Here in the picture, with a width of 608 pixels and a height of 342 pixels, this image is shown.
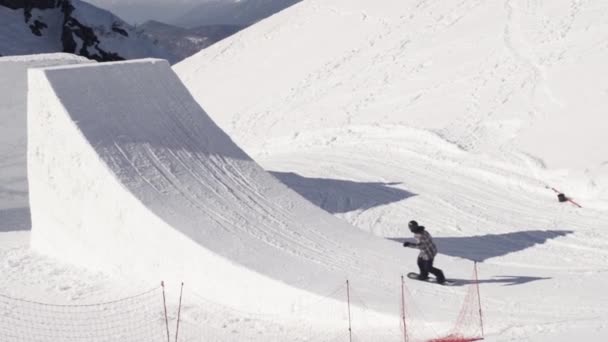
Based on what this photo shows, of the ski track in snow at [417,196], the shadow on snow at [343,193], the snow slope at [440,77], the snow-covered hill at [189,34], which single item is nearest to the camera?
the ski track in snow at [417,196]

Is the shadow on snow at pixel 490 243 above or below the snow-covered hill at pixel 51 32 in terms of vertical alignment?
below

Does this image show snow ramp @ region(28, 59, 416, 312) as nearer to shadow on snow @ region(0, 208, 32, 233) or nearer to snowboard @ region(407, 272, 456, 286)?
snowboard @ region(407, 272, 456, 286)

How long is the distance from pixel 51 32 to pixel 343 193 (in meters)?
35.9

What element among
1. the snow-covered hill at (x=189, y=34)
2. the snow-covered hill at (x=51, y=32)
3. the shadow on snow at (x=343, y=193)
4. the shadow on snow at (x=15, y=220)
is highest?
the snow-covered hill at (x=189, y=34)

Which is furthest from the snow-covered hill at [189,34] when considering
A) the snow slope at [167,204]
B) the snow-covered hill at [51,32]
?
the snow slope at [167,204]

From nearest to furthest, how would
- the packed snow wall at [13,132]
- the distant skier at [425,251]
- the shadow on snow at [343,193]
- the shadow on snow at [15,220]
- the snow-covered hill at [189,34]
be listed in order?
1. the distant skier at [425,251]
2. the shadow on snow at [15,220]
3. the packed snow wall at [13,132]
4. the shadow on snow at [343,193]
5. the snow-covered hill at [189,34]

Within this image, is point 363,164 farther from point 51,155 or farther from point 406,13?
point 406,13

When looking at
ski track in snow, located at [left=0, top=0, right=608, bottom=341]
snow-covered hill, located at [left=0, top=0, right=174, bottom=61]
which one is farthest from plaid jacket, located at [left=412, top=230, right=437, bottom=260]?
snow-covered hill, located at [left=0, top=0, right=174, bottom=61]

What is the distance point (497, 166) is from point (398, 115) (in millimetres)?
5472

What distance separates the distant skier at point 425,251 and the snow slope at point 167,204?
53cm

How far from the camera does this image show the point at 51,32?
160 feet

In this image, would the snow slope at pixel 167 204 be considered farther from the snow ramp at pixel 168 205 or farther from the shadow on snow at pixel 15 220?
the shadow on snow at pixel 15 220

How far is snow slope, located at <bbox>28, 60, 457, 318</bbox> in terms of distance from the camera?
1100 centimetres

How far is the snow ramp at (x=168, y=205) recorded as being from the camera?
10984 millimetres
